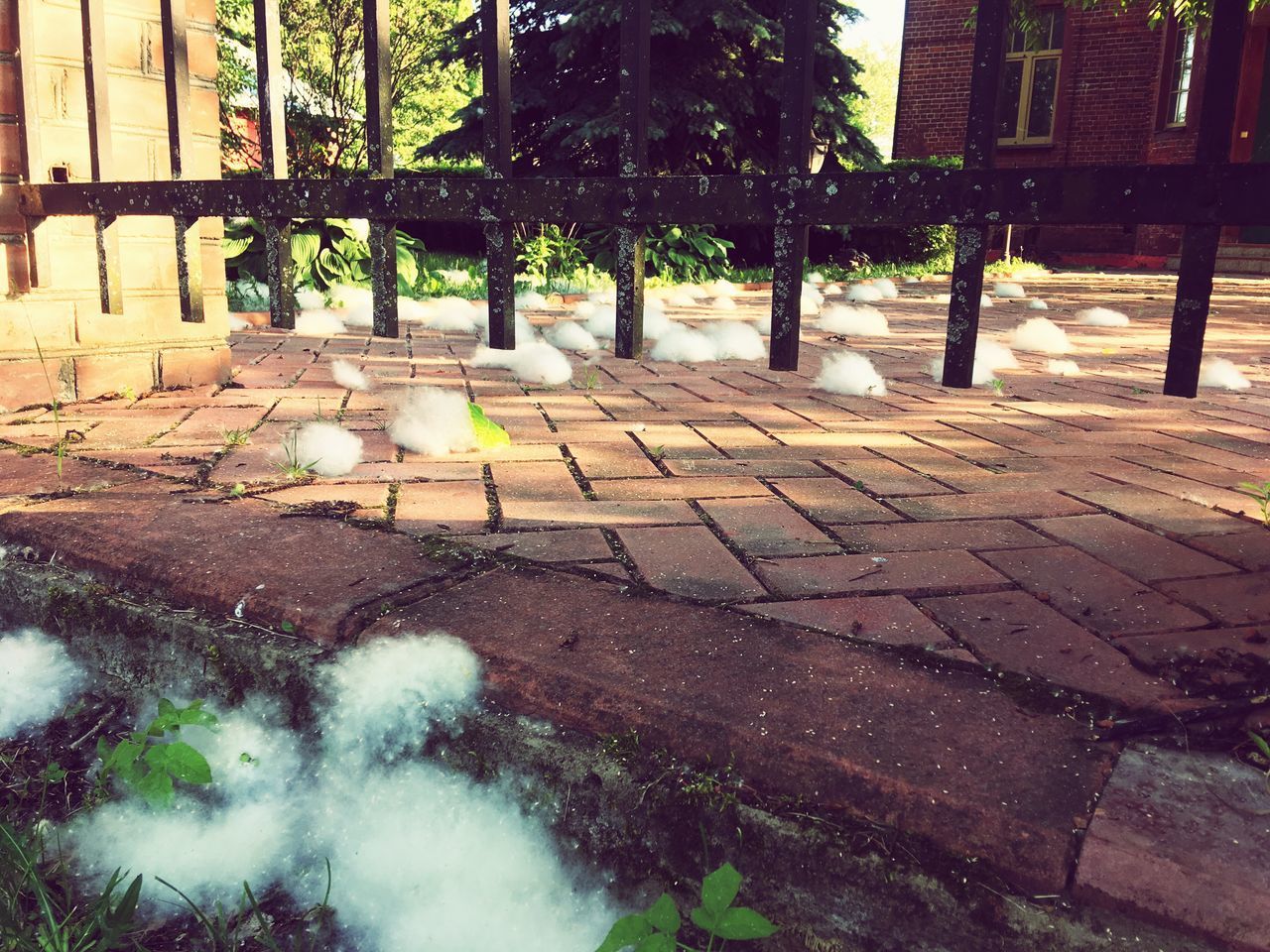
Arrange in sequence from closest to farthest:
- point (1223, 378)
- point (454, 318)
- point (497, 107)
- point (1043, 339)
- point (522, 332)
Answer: point (497, 107) → point (1223, 378) → point (522, 332) → point (1043, 339) → point (454, 318)

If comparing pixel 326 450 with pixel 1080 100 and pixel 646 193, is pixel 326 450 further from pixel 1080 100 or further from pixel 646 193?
pixel 1080 100

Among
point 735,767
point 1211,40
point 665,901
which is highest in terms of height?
point 1211,40

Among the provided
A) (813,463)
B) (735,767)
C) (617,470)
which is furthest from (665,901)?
(813,463)

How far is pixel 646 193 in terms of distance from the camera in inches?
75.2

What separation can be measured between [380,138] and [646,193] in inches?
31.3

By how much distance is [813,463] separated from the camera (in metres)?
2.35

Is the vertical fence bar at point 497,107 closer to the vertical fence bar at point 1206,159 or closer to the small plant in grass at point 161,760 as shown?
the small plant in grass at point 161,760

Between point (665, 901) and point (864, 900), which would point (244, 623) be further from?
point (864, 900)

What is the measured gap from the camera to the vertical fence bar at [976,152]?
150 centimetres

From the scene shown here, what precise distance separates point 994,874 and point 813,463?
1.48 metres

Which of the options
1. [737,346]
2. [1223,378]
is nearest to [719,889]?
[737,346]

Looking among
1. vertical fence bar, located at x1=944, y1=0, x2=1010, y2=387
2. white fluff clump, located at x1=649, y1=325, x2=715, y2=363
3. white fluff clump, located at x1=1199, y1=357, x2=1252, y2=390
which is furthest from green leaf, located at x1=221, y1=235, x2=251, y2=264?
vertical fence bar, located at x1=944, y1=0, x2=1010, y2=387

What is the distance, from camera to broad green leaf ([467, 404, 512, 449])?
2352mm

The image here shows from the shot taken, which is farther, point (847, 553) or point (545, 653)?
point (847, 553)
